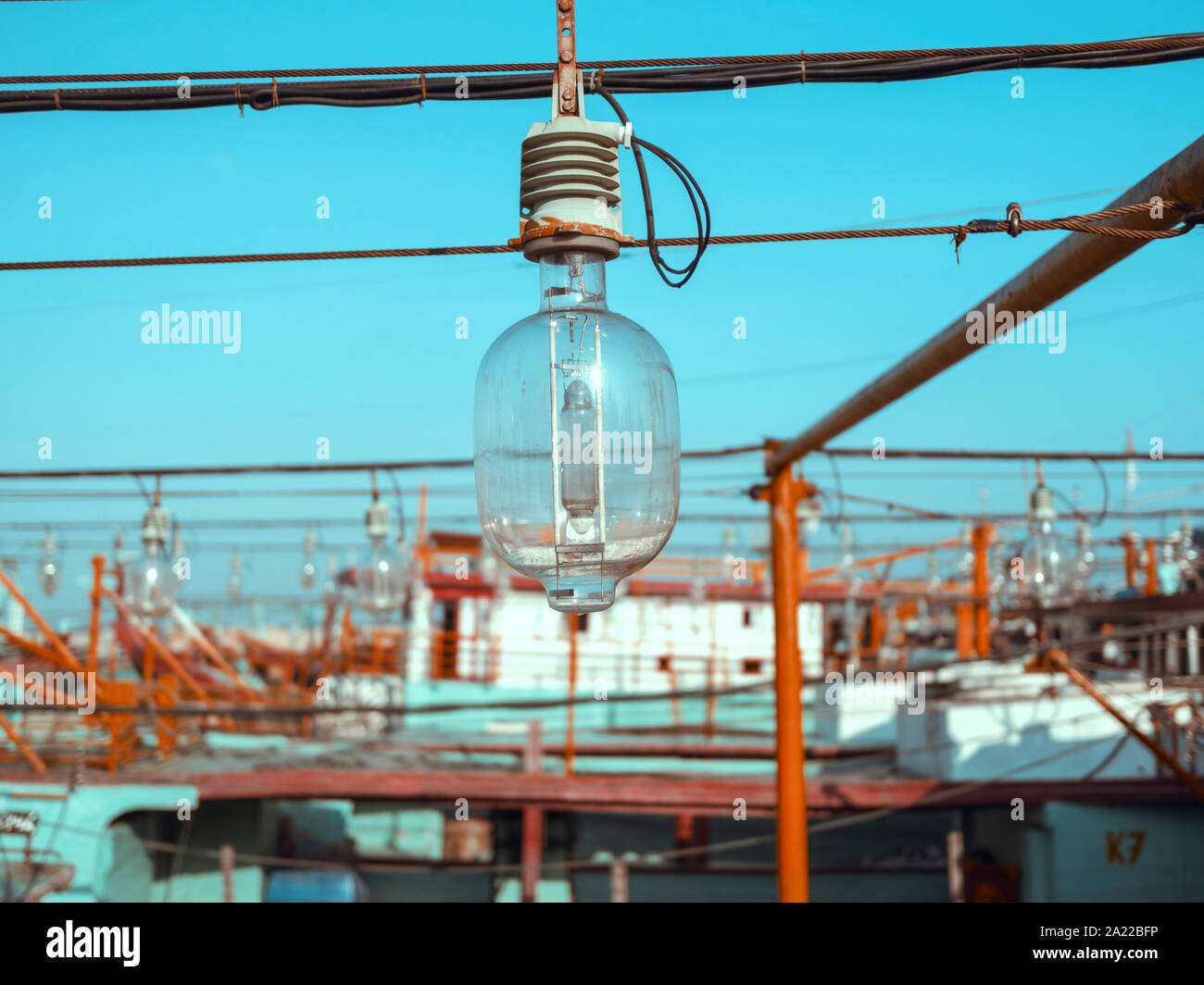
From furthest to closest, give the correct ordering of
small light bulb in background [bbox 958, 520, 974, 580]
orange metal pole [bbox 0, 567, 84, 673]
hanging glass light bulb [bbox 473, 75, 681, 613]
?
small light bulb in background [bbox 958, 520, 974, 580] < orange metal pole [bbox 0, 567, 84, 673] < hanging glass light bulb [bbox 473, 75, 681, 613]

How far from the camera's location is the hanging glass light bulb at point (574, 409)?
1.97 meters

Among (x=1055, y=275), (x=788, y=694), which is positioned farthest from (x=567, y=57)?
(x=788, y=694)

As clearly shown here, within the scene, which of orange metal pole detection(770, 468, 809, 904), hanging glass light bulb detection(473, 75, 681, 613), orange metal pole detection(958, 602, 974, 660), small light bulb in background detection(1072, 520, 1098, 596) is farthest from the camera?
orange metal pole detection(958, 602, 974, 660)

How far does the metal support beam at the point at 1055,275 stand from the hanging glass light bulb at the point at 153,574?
5970 millimetres

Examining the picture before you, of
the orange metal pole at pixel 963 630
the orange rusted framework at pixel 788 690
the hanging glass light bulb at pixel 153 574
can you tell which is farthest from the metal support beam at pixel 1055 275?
the orange metal pole at pixel 963 630

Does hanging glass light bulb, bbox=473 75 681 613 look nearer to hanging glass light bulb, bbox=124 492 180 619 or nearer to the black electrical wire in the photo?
the black electrical wire

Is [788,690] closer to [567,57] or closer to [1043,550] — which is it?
[1043,550]

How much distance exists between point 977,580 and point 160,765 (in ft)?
36.5

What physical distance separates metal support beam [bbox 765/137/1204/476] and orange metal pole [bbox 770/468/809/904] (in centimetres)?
167

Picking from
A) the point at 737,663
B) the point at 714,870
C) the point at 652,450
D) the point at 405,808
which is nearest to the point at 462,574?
the point at 405,808

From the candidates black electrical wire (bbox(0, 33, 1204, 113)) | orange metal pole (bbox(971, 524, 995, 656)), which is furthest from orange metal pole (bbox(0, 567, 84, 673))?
orange metal pole (bbox(971, 524, 995, 656))

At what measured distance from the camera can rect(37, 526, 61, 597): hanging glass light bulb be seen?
16.9 m

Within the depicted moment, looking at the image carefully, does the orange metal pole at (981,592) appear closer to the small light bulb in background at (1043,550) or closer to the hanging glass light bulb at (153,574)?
the small light bulb in background at (1043,550)
